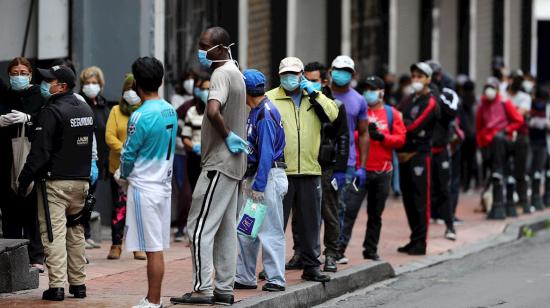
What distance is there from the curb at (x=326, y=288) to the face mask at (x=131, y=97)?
8.62 ft

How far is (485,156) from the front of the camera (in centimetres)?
2006

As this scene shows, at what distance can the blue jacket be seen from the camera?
10867mm

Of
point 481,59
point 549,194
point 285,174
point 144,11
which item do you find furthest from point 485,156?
point 481,59

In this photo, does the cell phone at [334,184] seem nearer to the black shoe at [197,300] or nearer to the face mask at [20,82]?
the black shoe at [197,300]

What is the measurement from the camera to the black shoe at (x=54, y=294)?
1079 centimetres

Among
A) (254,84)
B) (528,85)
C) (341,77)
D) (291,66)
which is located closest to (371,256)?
(341,77)

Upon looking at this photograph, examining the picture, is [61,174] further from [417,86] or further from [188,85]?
[188,85]

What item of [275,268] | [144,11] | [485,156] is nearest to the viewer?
[275,268]

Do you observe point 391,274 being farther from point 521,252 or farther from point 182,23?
point 182,23

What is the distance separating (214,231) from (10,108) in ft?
9.62

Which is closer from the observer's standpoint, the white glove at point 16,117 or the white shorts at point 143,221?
the white shorts at point 143,221

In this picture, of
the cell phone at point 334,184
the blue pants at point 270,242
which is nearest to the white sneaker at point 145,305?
the blue pants at point 270,242

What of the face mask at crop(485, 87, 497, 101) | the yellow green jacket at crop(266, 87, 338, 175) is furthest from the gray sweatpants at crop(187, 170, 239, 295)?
the face mask at crop(485, 87, 497, 101)

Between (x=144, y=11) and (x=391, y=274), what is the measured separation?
4651 millimetres
